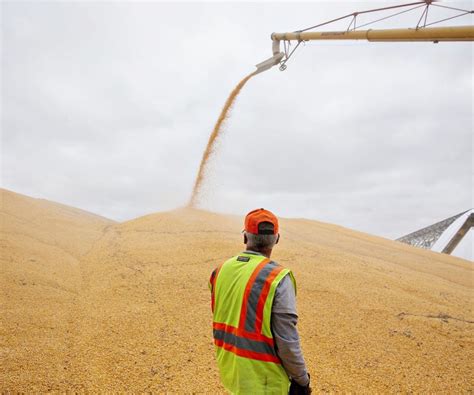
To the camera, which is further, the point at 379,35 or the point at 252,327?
the point at 379,35

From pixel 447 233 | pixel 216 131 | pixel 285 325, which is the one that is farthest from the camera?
pixel 447 233

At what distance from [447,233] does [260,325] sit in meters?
20.0

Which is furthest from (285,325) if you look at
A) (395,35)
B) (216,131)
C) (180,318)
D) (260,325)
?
(216,131)

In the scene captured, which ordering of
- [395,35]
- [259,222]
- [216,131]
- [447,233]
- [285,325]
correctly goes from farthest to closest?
[447,233], [216,131], [395,35], [259,222], [285,325]

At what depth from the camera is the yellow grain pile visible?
3947mm

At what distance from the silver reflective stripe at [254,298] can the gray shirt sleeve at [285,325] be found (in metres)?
0.10

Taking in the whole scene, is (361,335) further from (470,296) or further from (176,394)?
(470,296)

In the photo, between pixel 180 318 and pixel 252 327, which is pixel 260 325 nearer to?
pixel 252 327

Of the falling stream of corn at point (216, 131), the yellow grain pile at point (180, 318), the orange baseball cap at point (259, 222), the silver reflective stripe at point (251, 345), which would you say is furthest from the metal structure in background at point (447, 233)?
the silver reflective stripe at point (251, 345)

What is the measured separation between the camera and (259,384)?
1.97 meters

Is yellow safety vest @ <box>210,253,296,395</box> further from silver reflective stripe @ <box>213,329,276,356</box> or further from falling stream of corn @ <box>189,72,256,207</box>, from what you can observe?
falling stream of corn @ <box>189,72,256,207</box>

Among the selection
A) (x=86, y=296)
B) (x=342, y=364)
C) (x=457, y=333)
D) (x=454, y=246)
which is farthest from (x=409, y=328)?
(x=454, y=246)

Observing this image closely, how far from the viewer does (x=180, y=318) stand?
5277 mm

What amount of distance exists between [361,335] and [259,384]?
3.72 meters
